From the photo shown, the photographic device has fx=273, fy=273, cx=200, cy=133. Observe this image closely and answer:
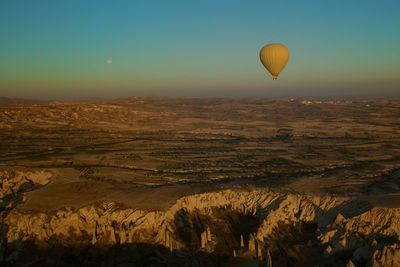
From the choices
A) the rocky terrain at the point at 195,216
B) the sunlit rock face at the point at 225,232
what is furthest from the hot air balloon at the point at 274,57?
the sunlit rock face at the point at 225,232

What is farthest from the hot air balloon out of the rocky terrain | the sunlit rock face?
the sunlit rock face

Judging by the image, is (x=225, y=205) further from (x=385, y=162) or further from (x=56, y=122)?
(x=56, y=122)

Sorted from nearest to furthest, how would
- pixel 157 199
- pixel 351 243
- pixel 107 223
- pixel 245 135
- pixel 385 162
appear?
pixel 351 243 < pixel 107 223 < pixel 157 199 < pixel 385 162 < pixel 245 135

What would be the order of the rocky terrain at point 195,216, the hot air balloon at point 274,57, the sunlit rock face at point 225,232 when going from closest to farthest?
the sunlit rock face at point 225,232, the rocky terrain at point 195,216, the hot air balloon at point 274,57

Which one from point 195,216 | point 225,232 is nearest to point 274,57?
point 195,216

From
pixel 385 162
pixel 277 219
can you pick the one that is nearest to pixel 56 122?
pixel 277 219

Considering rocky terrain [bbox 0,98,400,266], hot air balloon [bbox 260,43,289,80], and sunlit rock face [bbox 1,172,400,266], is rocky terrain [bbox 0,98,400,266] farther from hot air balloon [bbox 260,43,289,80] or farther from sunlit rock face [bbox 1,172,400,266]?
hot air balloon [bbox 260,43,289,80]

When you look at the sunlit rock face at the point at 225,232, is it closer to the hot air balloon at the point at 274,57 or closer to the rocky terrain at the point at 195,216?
the rocky terrain at the point at 195,216
